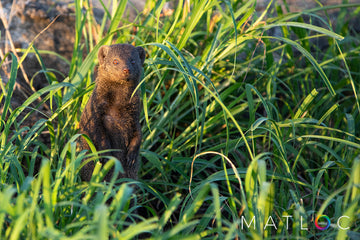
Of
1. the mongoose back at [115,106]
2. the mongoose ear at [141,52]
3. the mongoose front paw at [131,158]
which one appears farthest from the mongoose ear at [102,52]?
the mongoose front paw at [131,158]

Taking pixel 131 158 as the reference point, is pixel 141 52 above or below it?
above

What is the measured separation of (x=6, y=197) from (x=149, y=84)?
201cm

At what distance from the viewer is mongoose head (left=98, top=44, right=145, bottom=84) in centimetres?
238

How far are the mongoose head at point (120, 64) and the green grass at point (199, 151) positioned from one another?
113 mm

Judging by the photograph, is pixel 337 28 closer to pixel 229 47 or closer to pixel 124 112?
pixel 229 47

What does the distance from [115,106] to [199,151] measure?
1.98 feet

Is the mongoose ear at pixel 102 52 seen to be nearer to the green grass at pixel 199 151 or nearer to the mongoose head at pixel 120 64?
the mongoose head at pixel 120 64

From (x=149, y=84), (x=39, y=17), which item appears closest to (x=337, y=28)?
(x=149, y=84)

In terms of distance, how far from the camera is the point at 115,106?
250 cm

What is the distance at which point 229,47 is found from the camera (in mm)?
2885

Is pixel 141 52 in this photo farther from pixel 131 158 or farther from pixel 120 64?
pixel 131 158

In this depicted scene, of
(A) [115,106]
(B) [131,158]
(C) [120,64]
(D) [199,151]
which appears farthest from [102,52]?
(D) [199,151]

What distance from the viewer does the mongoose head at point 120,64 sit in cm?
238

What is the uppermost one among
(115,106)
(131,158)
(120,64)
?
(120,64)
